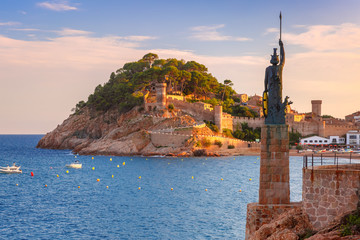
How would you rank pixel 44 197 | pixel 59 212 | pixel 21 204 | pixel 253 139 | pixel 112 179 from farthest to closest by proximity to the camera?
pixel 253 139 < pixel 112 179 < pixel 44 197 < pixel 21 204 < pixel 59 212

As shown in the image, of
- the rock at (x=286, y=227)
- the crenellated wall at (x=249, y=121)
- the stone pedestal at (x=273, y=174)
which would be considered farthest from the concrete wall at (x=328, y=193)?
the crenellated wall at (x=249, y=121)

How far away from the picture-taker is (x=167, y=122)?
9194 centimetres

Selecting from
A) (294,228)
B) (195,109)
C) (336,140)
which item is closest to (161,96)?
(195,109)

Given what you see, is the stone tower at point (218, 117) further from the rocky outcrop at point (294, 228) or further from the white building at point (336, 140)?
the rocky outcrop at point (294, 228)

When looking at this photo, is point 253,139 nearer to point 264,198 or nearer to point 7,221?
point 7,221

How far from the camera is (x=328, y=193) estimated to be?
12375 mm

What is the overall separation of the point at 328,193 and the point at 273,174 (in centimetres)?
274

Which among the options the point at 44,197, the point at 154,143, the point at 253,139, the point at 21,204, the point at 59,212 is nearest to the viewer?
the point at 59,212

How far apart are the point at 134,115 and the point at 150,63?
24.8m

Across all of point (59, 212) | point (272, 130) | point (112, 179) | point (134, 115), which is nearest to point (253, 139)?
point (134, 115)

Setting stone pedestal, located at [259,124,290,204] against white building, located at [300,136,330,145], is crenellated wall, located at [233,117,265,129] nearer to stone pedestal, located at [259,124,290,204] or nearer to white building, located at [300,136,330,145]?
white building, located at [300,136,330,145]

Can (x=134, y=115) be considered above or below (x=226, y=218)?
above

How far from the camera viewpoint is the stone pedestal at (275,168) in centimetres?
1481

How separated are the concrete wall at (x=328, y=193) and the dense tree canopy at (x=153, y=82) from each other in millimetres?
89428
